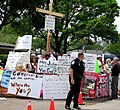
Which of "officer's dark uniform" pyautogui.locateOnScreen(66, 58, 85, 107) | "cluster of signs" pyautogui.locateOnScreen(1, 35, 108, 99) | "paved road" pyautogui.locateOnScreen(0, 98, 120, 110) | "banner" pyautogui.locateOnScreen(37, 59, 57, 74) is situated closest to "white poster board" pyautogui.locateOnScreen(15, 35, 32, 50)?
"cluster of signs" pyautogui.locateOnScreen(1, 35, 108, 99)

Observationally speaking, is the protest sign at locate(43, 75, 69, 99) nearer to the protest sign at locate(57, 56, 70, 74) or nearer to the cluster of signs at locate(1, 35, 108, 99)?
the cluster of signs at locate(1, 35, 108, 99)

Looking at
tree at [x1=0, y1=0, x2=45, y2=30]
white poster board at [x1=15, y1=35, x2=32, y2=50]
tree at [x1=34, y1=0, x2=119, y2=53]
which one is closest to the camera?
white poster board at [x1=15, y1=35, x2=32, y2=50]

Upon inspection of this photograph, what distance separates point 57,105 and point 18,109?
1650 mm

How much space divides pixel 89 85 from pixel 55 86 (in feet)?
4.69

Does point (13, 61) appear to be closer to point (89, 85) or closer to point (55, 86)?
point (55, 86)

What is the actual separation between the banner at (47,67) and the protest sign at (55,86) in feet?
1.42

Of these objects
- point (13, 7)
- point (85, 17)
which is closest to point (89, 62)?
point (13, 7)

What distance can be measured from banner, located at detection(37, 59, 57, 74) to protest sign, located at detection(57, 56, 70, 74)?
7.0 inches

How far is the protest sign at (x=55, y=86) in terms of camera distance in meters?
12.7

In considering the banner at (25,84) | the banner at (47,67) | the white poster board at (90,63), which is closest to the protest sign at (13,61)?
the banner at (25,84)

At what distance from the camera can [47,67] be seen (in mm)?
13219

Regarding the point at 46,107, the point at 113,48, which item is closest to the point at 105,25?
the point at 46,107

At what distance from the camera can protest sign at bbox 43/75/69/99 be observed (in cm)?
1266

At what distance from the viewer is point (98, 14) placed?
153 feet
